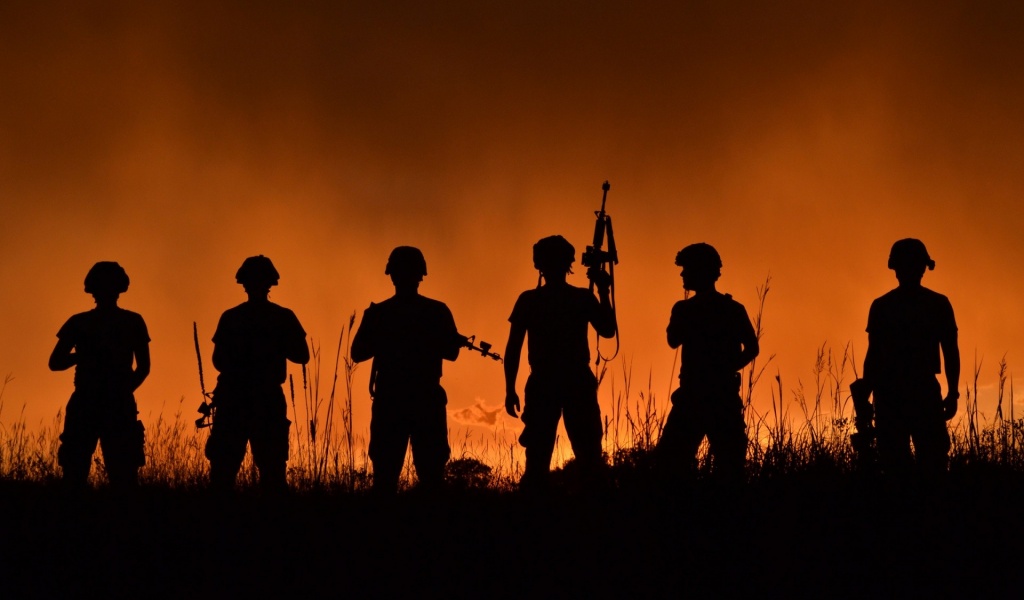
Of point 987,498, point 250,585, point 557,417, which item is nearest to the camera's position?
point 250,585

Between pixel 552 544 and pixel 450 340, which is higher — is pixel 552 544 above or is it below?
below

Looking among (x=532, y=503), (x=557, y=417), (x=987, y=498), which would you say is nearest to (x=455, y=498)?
(x=532, y=503)

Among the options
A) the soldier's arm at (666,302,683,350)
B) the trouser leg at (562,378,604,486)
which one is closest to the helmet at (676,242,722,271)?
the soldier's arm at (666,302,683,350)

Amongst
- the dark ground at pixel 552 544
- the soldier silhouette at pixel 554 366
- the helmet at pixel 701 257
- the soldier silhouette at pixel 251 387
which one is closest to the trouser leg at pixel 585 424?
the soldier silhouette at pixel 554 366

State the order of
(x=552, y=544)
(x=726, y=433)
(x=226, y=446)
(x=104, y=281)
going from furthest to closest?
(x=104, y=281) → (x=226, y=446) → (x=726, y=433) → (x=552, y=544)

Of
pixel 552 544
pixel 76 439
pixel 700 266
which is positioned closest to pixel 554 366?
pixel 700 266

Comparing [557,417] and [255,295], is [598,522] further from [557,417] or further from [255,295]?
[255,295]

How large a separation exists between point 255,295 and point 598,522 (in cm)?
299

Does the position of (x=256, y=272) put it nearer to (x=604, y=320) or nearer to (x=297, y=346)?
(x=297, y=346)

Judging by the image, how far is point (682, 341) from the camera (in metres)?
6.28

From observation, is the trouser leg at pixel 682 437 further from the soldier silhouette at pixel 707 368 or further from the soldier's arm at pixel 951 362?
the soldier's arm at pixel 951 362

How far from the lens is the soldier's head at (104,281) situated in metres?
7.02

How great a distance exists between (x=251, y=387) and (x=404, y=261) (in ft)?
4.56

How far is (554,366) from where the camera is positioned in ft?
20.4
